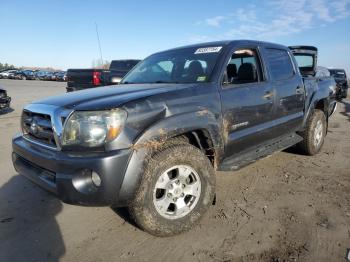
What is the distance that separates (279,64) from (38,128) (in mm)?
3410

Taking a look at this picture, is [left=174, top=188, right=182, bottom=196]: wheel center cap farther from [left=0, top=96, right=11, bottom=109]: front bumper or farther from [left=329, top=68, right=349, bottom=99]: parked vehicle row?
[left=329, top=68, right=349, bottom=99]: parked vehicle row

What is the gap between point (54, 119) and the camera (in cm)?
288

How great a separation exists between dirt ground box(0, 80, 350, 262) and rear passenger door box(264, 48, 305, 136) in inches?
31.9

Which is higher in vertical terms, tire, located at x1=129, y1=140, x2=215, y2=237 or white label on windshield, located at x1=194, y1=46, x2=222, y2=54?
white label on windshield, located at x1=194, y1=46, x2=222, y2=54

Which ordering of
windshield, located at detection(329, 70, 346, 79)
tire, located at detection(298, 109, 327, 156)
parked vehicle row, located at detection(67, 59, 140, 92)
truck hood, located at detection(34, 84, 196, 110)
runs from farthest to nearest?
windshield, located at detection(329, 70, 346, 79), parked vehicle row, located at detection(67, 59, 140, 92), tire, located at detection(298, 109, 327, 156), truck hood, located at detection(34, 84, 196, 110)

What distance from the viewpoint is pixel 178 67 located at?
13.3ft

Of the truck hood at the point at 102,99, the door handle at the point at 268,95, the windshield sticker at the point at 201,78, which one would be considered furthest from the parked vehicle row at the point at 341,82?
the truck hood at the point at 102,99

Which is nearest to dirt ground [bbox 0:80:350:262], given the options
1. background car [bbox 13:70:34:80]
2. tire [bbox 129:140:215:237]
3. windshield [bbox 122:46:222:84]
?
tire [bbox 129:140:215:237]

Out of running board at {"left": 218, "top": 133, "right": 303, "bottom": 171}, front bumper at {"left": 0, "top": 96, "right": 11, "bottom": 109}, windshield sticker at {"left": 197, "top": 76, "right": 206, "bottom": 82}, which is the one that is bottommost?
front bumper at {"left": 0, "top": 96, "right": 11, "bottom": 109}

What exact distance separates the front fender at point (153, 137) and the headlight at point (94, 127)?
0.22m

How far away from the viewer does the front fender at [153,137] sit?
8.92ft

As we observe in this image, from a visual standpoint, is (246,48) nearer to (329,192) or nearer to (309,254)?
(329,192)

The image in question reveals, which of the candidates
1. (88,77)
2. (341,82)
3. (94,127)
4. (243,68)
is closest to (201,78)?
(243,68)

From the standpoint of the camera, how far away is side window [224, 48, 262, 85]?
3.89 meters
